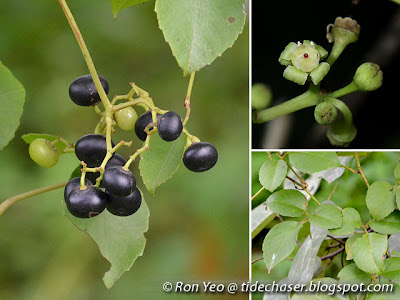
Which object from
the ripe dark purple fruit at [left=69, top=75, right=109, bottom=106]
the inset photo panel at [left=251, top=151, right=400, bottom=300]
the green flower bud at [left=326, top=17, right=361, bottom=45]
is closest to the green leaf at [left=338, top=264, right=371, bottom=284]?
the inset photo panel at [left=251, top=151, right=400, bottom=300]

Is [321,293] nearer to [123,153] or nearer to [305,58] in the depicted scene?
[305,58]

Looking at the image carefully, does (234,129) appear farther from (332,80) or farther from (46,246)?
(332,80)

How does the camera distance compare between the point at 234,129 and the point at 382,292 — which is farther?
the point at 234,129

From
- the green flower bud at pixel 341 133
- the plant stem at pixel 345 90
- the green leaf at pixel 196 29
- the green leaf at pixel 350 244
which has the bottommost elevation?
the green leaf at pixel 350 244

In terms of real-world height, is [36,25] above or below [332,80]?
below

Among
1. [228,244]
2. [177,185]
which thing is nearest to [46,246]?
[177,185]

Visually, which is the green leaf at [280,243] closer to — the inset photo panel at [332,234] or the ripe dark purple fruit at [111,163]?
the inset photo panel at [332,234]

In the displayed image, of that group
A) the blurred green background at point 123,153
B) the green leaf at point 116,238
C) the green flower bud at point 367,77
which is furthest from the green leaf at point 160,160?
the blurred green background at point 123,153
